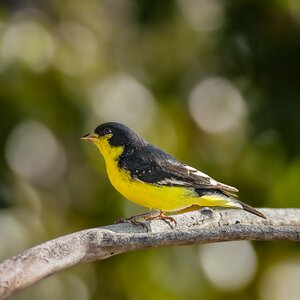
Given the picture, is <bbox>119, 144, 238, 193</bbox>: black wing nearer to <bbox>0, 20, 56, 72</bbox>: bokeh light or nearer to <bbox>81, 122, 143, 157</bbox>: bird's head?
<bbox>81, 122, 143, 157</bbox>: bird's head

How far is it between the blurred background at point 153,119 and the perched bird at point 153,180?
1.77 metres

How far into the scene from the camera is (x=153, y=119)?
6629 mm

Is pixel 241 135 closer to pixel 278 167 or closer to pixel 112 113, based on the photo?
pixel 278 167

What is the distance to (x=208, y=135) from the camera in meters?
7.10

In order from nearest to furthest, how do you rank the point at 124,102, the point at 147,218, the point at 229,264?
the point at 147,218, the point at 229,264, the point at 124,102

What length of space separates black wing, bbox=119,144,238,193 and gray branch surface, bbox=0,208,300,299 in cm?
17

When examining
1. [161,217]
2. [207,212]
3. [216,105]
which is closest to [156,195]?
[161,217]

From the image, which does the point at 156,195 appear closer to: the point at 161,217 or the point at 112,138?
the point at 161,217

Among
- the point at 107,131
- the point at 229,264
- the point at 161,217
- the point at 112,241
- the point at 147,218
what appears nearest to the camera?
the point at 112,241

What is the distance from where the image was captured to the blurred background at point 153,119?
636 cm

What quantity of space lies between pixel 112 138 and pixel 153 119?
209 cm

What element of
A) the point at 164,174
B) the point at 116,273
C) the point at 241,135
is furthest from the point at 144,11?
the point at 164,174

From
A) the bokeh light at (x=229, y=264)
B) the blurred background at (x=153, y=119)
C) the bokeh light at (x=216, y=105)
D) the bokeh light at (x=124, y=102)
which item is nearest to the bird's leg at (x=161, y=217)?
the blurred background at (x=153, y=119)

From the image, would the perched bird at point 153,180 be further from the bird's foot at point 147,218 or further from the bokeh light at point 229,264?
the bokeh light at point 229,264
